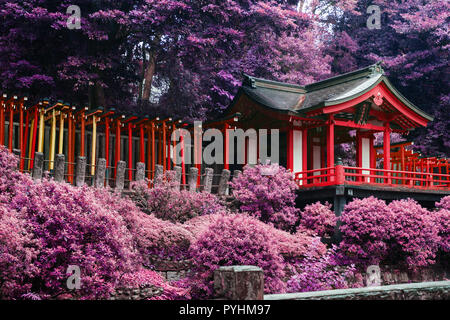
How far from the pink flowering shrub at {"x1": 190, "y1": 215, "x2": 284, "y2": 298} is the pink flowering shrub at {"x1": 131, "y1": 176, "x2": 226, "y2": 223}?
3.57 m

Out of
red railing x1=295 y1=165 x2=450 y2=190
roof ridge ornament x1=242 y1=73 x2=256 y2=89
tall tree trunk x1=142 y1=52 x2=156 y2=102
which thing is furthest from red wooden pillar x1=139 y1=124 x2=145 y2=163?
red railing x1=295 y1=165 x2=450 y2=190

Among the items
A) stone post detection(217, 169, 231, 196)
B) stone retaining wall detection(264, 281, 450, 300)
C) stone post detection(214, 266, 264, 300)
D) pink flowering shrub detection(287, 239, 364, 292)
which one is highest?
stone post detection(217, 169, 231, 196)

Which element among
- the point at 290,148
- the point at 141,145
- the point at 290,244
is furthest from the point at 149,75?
the point at 290,244

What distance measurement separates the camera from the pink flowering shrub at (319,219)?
1557cm

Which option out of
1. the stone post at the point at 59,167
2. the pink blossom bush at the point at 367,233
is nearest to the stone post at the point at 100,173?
the stone post at the point at 59,167

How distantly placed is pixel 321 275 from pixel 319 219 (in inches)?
135

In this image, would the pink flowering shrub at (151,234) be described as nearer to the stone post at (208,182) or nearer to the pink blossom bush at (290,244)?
the pink blossom bush at (290,244)

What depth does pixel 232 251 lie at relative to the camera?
33.6ft

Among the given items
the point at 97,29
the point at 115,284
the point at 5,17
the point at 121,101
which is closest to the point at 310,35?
the point at 121,101

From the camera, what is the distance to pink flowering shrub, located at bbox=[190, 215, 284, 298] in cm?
1009

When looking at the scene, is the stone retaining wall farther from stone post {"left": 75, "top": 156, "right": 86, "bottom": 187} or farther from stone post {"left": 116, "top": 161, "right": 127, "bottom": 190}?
stone post {"left": 116, "top": 161, "right": 127, "bottom": 190}

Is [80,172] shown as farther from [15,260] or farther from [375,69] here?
[375,69]

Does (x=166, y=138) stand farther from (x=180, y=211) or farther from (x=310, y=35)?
(x=310, y=35)

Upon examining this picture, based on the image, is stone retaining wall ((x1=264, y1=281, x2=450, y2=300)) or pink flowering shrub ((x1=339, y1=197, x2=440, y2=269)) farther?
pink flowering shrub ((x1=339, y1=197, x2=440, y2=269))
